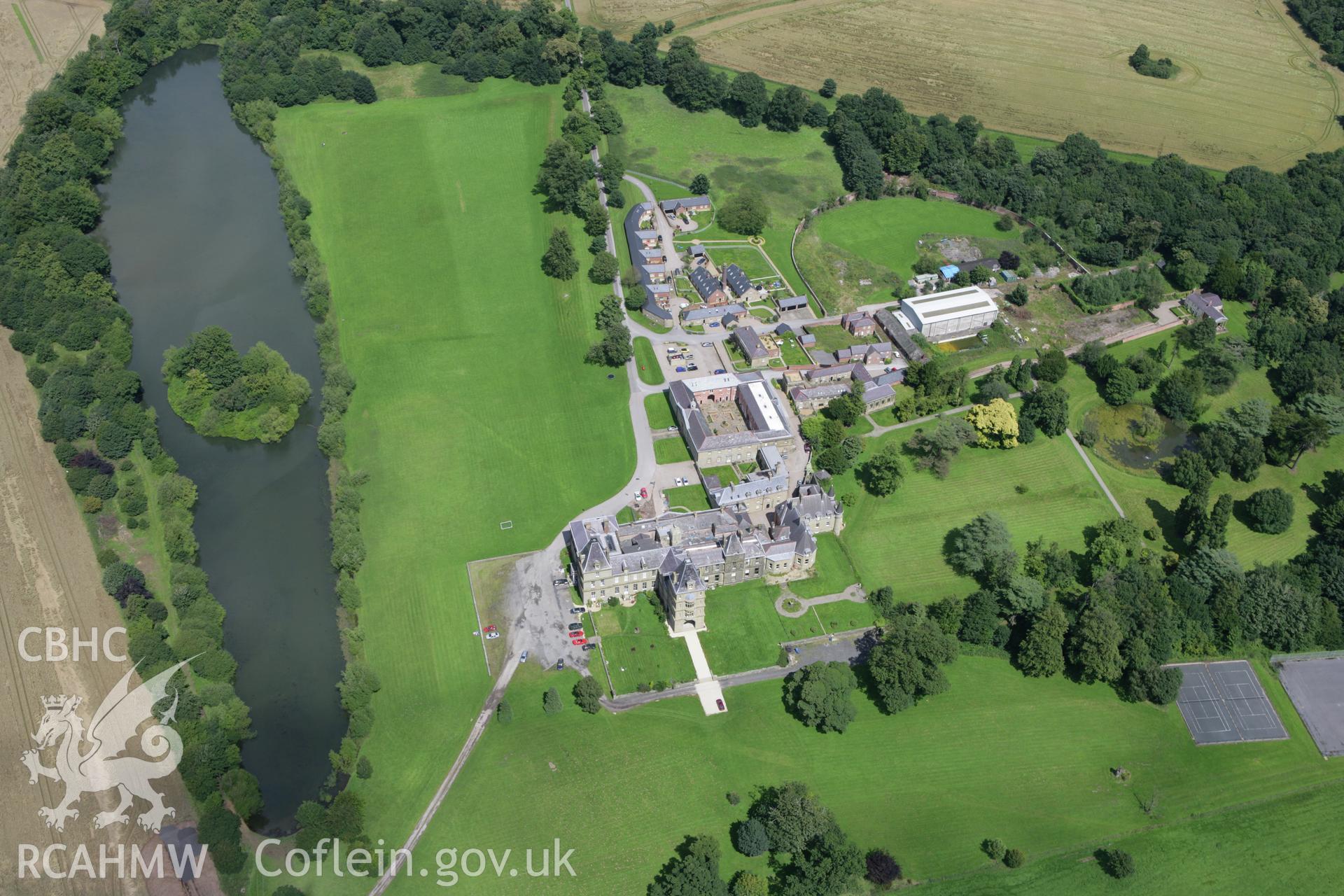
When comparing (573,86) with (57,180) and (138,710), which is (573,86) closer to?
(57,180)

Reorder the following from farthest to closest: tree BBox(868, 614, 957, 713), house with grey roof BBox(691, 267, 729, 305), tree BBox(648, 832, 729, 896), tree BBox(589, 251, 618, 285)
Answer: tree BBox(589, 251, 618, 285) < house with grey roof BBox(691, 267, 729, 305) < tree BBox(868, 614, 957, 713) < tree BBox(648, 832, 729, 896)

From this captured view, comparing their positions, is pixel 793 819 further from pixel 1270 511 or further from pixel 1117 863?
pixel 1270 511

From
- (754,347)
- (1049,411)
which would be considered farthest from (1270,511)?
(754,347)

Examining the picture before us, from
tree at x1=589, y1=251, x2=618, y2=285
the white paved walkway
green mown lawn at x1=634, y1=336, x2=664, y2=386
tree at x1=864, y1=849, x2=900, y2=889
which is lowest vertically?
tree at x1=864, y1=849, x2=900, y2=889

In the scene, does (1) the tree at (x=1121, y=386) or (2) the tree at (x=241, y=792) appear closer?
(2) the tree at (x=241, y=792)

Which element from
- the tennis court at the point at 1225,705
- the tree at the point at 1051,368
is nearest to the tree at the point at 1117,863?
the tennis court at the point at 1225,705

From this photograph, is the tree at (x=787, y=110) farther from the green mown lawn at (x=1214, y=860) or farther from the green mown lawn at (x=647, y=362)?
the green mown lawn at (x=1214, y=860)

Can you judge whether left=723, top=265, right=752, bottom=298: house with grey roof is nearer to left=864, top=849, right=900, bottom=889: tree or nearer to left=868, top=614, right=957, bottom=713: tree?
left=868, top=614, right=957, bottom=713: tree

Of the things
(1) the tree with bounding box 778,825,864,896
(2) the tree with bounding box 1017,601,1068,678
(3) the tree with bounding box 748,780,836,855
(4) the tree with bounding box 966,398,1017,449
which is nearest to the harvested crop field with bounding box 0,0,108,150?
(4) the tree with bounding box 966,398,1017,449
